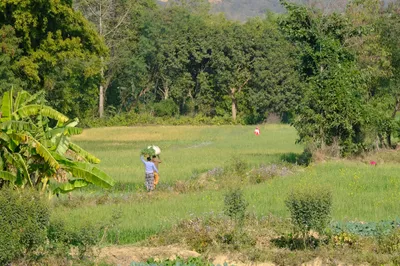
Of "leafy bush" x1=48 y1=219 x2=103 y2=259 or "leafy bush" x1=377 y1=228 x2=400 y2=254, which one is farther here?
"leafy bush" x1=377 y1=228 x2=400 y2=254

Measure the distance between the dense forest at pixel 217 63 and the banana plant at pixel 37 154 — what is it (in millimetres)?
5742

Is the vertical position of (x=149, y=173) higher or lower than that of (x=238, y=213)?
lower

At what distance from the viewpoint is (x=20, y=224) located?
10578mm

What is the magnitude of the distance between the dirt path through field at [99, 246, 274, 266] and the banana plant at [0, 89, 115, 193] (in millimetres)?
1847

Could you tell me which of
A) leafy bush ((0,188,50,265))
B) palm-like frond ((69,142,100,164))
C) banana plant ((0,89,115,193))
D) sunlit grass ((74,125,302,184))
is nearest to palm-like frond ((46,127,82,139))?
banana plant ((0,89,115,193))

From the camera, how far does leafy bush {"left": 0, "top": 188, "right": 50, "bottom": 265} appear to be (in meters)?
10.4

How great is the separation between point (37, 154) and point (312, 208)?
5255mm

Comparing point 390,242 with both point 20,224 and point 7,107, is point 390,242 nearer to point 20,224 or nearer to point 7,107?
point 20,224

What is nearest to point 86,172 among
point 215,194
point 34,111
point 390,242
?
point 34,111

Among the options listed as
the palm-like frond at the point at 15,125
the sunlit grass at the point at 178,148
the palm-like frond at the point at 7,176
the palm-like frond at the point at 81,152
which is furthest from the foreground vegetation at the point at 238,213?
the palm-like frond at the point at 15,125

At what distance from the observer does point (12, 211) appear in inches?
418

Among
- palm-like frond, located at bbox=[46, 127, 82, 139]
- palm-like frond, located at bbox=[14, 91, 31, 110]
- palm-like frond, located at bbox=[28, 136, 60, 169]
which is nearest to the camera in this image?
palm-like frond, located at bbox=[28, 136, 60, 169]

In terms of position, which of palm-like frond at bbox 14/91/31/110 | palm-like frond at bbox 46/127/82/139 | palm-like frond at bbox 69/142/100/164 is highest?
palm-like frond at bbox 14/91/31/110

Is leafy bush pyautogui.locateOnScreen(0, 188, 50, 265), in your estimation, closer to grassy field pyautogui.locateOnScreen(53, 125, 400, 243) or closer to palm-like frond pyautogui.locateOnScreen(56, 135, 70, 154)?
grassy field pyautogui.locateOnScreen(53, 125, 400, 243)
